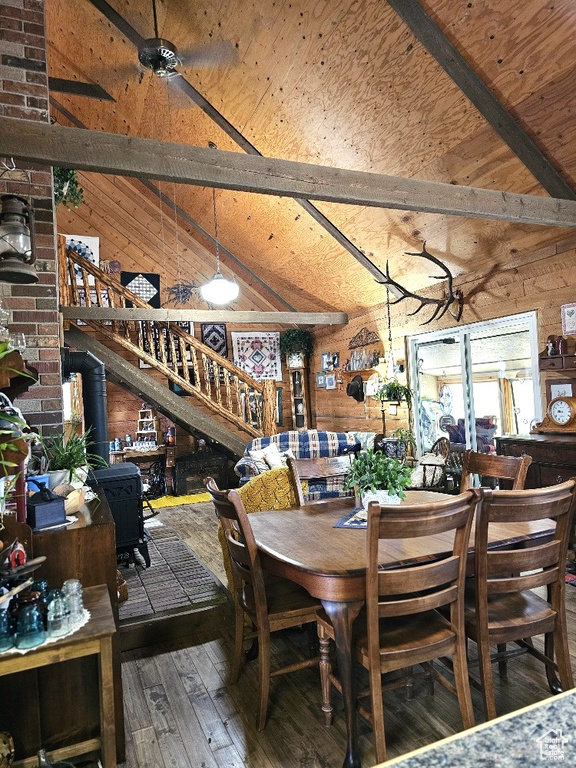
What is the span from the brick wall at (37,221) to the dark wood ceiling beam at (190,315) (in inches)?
117

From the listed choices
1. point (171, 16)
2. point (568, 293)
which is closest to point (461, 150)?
point (568, 293)

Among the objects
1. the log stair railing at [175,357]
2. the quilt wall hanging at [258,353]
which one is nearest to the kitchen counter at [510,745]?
the log stair railing at [175,357]

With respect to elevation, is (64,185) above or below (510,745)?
above

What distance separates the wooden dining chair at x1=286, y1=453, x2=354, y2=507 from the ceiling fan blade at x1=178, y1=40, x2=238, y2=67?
3822mm

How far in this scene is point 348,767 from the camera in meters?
1.81

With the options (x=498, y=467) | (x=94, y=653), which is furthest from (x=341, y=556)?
(x=498, y=467)

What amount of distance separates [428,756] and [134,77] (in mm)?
6412

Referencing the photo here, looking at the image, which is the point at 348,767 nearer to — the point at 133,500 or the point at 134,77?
the point at 133,500

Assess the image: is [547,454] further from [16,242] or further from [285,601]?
[16,242]

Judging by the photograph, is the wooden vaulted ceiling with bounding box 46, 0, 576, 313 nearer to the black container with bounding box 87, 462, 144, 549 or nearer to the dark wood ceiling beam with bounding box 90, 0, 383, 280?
the dark wood ceiling beam with bounding box 90, 0, 383, 280

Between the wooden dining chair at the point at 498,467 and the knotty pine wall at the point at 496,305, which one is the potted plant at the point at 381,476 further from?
the knotty pine wall at the point at 496,305

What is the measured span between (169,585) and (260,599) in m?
1.65

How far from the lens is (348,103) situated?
4.21 meters

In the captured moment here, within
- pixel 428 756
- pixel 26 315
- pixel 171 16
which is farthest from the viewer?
pixel 171 16
